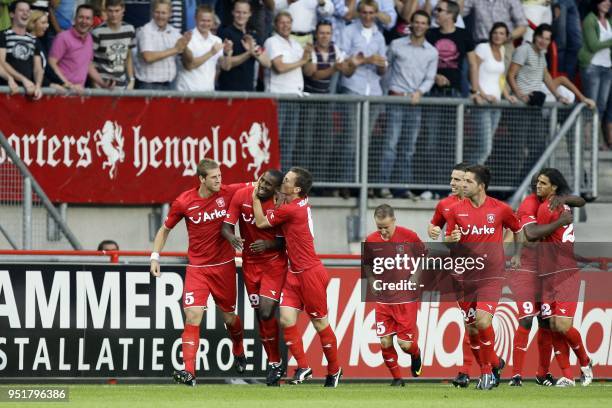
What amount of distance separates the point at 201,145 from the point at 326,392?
5449mm

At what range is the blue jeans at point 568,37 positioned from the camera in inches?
891

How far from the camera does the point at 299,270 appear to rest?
54.4ft

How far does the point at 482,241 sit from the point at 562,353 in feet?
6.29

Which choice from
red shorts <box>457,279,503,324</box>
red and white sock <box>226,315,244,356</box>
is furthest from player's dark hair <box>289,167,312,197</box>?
red shorts <box>457,279,503,324</box>

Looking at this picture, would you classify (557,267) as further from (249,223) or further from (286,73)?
(286,73)

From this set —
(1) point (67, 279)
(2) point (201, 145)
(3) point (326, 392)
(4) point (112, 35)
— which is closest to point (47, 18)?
(4) point (112, 35)

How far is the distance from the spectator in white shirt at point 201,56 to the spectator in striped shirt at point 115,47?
701mm

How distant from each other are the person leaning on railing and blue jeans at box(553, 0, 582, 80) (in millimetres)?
127

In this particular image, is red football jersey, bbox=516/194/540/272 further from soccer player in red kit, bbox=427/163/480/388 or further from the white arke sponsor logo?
the white arke sponsor logo

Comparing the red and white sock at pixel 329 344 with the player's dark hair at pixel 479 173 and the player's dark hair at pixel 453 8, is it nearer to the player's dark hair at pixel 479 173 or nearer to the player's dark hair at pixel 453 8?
the player's dark hair at pixel 479 173

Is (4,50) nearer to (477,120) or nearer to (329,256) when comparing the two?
(329,256)

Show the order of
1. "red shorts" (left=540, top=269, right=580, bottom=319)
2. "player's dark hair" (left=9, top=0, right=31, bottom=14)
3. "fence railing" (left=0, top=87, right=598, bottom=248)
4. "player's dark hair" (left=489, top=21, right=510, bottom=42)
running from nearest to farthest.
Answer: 1. "red shorts" (left=540, top=269, right=580, bottom=319)
2. "player's dark hair" (left=9, top=0, right=31, bottom=14)
3. "fence railing" (left=0, top=87, right=598, bottom=248)
4. "player's dark hair" (left=489, top=21, right=510, bottom=42)

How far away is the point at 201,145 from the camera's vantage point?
20438 mm

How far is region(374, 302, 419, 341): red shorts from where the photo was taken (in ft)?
56.5
